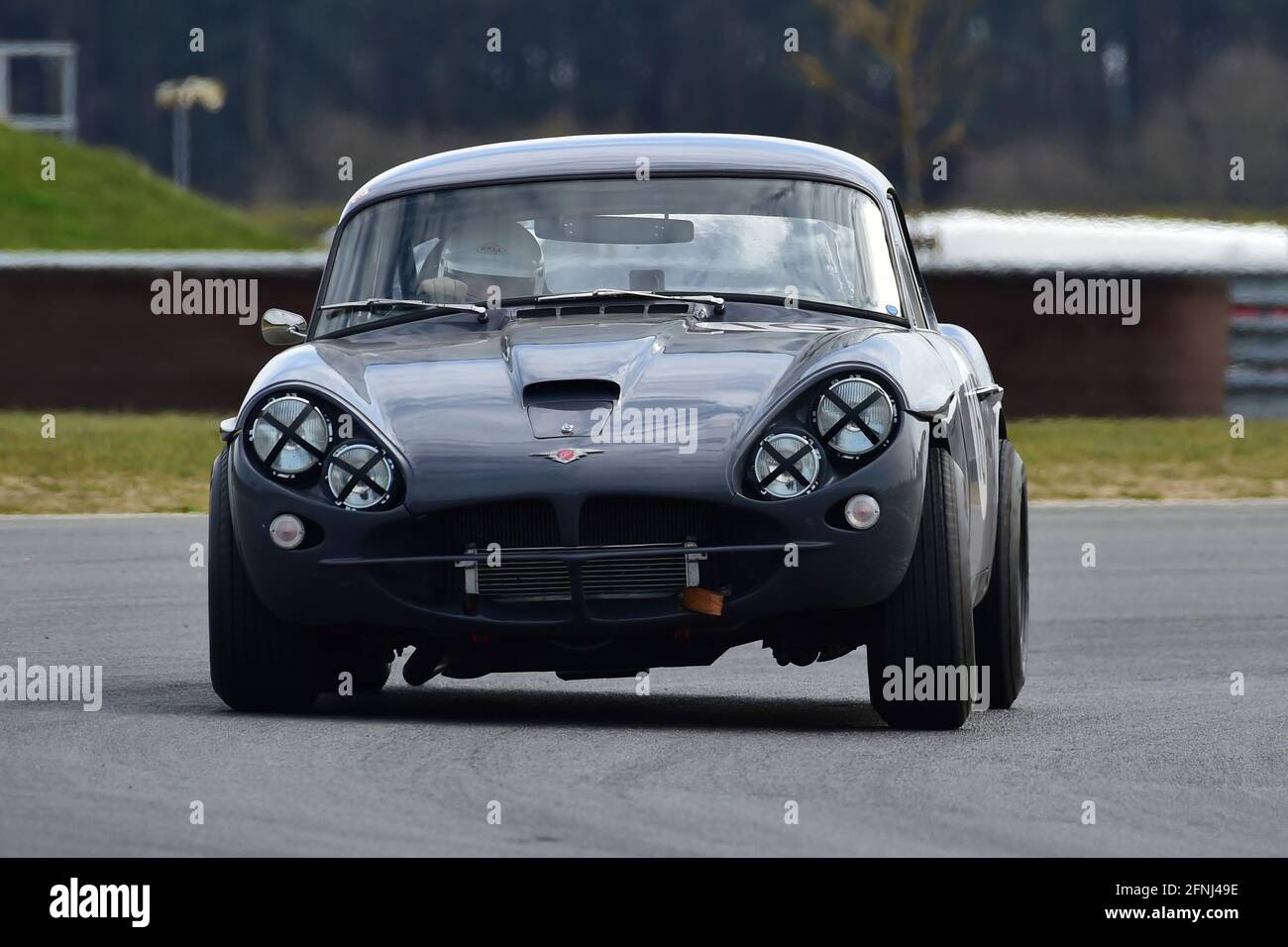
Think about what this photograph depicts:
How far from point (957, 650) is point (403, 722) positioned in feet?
4.56

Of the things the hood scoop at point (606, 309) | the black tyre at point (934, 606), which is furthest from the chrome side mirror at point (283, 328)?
the black tyre at point (934, 606)

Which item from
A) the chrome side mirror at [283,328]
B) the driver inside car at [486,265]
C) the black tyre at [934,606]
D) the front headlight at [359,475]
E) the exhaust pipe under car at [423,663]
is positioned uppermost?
the driver inside car at [486,265]

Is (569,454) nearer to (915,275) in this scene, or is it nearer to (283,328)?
(283,328)

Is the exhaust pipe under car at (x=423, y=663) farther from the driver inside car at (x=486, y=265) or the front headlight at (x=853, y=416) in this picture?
the front headlight at (x=853, y=416)

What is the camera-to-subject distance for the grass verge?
52.8ft

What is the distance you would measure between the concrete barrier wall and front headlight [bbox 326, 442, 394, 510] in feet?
51.4

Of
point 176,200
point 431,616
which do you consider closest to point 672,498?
point 431,616

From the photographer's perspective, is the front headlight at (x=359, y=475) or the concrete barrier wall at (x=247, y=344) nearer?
the front headlight at (x=359, y=475)

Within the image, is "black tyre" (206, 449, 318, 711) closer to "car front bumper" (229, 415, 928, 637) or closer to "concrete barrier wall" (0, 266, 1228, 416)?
"car front bumper" (229, 415, 928, 637)

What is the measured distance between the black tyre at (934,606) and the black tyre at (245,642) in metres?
1.43

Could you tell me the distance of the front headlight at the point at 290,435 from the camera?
592cm

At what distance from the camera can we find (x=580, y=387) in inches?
232

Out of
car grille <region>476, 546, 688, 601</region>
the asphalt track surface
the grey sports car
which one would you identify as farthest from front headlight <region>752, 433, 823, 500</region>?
the asphalt track surface

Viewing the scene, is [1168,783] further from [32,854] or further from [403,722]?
[32,854]
